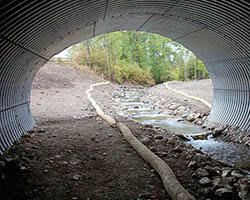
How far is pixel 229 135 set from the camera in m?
8.78

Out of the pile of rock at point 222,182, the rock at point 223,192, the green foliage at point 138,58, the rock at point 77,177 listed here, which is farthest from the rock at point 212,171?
the green foliage at point 138,58

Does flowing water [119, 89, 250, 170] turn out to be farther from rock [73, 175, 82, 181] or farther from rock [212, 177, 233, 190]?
rock [73, 175, 82, 181]

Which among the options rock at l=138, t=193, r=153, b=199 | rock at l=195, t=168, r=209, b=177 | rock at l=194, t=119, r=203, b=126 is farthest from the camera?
rock at l=194, t=119, r=203, b=126

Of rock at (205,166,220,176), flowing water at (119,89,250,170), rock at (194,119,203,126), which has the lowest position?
flowing water at (119,89,250,170)

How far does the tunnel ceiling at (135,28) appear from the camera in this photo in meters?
5.13

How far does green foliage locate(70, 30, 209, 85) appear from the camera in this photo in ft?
112

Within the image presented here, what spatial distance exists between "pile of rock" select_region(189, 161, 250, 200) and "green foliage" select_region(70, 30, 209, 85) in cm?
2859

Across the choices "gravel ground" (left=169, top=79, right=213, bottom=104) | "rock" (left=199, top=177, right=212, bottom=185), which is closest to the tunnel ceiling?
"rock" (left=199, top=177, right=212, bottom=185)

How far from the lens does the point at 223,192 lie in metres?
3.91

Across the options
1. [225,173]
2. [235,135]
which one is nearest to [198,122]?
[235,135]

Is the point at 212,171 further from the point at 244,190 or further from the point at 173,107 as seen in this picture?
the point at 173,107

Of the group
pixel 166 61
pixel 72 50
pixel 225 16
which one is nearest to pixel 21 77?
pixel 225 16

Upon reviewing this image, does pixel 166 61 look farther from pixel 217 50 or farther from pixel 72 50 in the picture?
pixel 217 50

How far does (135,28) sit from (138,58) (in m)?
34.3
